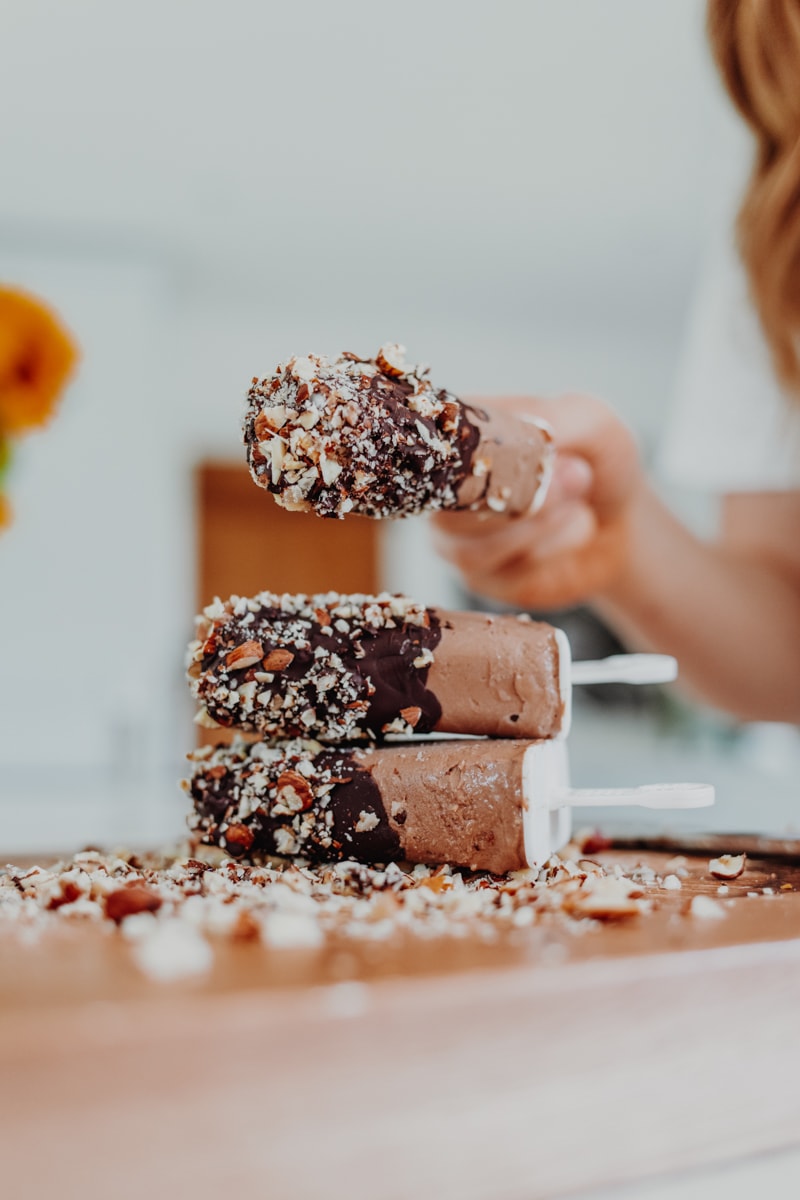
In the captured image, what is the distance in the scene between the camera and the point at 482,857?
612 millimetres

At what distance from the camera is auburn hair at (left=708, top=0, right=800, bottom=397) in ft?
3.22

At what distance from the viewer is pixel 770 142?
42.6 inches

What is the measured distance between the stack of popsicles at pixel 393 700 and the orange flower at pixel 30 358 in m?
0.25

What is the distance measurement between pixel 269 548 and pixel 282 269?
148cm

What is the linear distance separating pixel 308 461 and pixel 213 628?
0.42 feet

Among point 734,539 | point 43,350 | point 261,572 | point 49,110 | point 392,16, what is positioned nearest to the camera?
point 43,350

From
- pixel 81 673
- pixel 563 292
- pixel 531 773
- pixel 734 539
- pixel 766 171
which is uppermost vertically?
pixel 563 292

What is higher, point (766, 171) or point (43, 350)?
point (766, 171)

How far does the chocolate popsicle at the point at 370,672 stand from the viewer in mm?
626

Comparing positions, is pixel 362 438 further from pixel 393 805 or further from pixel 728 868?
pixel 728 868

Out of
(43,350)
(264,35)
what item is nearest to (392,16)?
(264,35)

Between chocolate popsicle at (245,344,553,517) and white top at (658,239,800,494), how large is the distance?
82 centimetres

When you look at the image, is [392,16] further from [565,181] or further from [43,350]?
[43,350]

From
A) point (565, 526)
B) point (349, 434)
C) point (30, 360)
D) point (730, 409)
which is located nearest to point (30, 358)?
point (30, 360)
